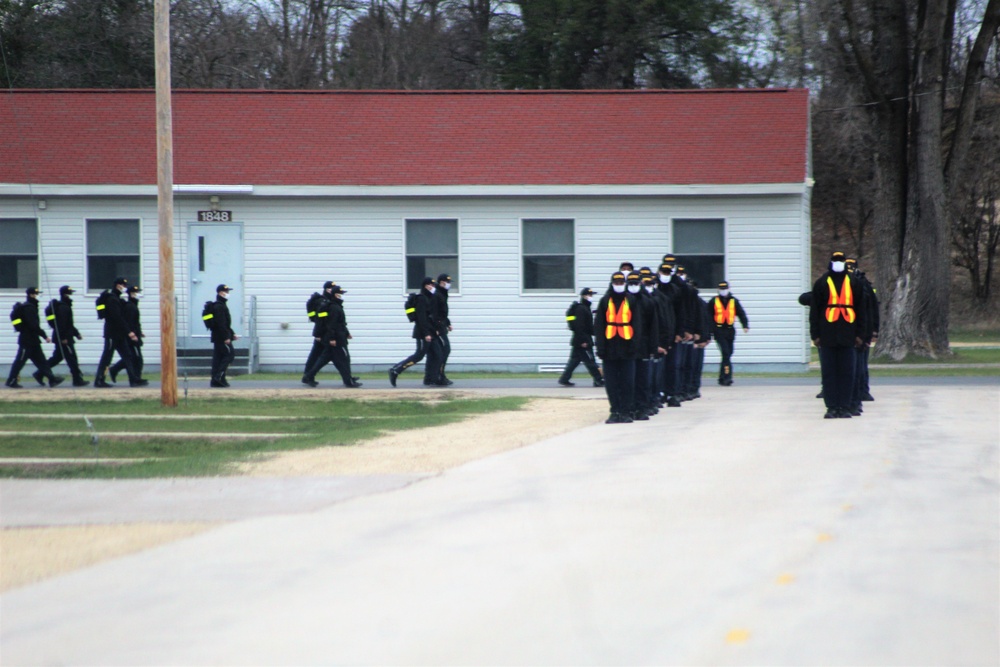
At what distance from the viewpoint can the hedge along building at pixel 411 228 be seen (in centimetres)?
2592

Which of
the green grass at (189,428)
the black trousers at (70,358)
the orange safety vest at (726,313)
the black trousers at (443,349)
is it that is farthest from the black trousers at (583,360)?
the black trousers at (70,358)

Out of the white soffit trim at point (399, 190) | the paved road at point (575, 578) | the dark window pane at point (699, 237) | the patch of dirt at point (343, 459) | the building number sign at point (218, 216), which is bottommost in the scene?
the patch of dirt at point (343, 459)

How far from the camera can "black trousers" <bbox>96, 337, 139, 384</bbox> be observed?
22.0 meters

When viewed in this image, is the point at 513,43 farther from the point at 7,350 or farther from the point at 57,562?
the point at 57,562

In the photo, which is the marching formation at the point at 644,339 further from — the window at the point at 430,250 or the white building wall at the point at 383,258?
the window at the point at 430,250

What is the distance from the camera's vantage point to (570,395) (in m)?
20.3

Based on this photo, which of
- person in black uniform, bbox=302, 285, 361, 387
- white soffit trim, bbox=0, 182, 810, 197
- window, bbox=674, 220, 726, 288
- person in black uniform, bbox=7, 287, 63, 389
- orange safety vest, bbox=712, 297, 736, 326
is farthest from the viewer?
window, bbox=674, 220, 726, 288

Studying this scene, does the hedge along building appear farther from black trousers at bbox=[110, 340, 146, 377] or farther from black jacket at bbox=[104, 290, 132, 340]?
black jacket at bbox=[104, 290, 132, 340]

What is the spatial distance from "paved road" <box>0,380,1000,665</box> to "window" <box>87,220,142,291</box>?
1719 cm

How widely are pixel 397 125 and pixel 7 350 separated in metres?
9.50

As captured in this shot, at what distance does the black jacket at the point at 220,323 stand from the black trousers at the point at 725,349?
29.1 ft

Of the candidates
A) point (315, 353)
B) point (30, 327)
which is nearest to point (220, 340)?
point (315, 353)

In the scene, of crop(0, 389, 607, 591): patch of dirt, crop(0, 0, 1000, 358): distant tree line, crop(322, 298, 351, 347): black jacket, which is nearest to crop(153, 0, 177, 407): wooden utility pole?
crop(0, 389, 607, 591): patch of dirt

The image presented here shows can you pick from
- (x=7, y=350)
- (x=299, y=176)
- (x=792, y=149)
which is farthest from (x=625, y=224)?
(x=7, y=350)
